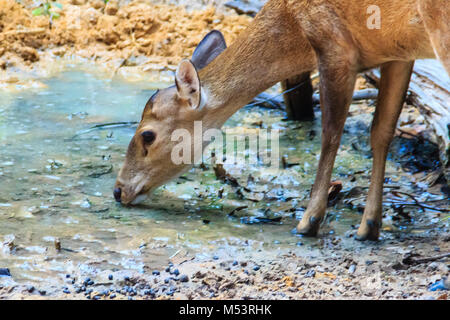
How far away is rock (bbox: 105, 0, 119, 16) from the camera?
11.3 meters

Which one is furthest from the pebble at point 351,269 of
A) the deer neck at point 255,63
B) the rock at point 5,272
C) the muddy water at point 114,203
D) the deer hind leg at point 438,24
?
the rock at point 5,272

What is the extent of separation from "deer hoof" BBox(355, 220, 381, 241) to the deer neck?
1.31m

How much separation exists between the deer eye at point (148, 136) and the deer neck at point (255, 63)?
0.47 meters

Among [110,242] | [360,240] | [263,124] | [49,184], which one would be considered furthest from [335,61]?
[263,124]

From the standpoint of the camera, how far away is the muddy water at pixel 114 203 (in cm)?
437

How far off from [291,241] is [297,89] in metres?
3.43

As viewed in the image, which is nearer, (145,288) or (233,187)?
(145,288)

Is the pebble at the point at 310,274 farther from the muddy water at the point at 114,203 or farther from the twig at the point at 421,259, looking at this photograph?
the twig at the point at 421,259

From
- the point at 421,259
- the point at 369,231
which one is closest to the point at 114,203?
the point at 369,231

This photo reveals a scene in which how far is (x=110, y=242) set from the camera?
4590 millimetres

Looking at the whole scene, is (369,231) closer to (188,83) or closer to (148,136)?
(188,83)

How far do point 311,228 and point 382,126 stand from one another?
1.03 meters

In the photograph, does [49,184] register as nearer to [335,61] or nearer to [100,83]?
[335,61]

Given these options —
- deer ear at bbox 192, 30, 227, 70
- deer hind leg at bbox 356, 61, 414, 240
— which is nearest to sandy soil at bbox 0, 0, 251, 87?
deer ear at bbox 192, 30, 227, 70
